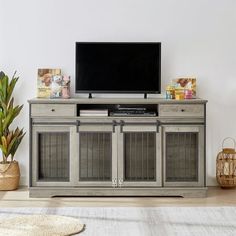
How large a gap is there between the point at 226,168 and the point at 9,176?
2234 mm

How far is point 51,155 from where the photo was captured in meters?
5.55

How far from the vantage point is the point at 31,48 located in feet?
19.6

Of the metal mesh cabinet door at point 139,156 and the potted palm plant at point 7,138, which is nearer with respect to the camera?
the metal mesh cabinet door at point 139,156

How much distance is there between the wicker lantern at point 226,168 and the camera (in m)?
5.88

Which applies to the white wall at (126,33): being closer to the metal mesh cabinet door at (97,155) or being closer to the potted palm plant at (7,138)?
the potted palm plant at (7,138)

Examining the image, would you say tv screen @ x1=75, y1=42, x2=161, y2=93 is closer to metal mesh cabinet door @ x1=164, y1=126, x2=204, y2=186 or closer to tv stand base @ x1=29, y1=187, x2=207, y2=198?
metal mesh cabinet door @ x1=164, y1=126, x2=204, y2=186

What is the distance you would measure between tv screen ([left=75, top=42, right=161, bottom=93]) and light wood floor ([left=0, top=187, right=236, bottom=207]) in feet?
3.65

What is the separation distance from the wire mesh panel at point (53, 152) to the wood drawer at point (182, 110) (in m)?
0.98

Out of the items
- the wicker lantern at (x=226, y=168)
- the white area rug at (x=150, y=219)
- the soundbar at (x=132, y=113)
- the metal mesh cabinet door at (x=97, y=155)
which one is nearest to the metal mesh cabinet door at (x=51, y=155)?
the metal mesh cabinet door at (x=97, y=155)

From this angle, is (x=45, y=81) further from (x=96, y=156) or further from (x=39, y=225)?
(x=39, y=225)

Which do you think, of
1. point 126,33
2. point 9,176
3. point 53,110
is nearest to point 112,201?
point 53,110

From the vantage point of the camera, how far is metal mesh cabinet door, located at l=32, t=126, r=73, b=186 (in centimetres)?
551

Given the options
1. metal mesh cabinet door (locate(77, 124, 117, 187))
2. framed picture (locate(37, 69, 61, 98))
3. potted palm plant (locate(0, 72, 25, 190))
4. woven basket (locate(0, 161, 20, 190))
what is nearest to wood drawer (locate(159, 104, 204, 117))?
metal mesh cabinet door (locate(77, 124, 117, 187))

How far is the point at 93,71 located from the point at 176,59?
2.96 ft
